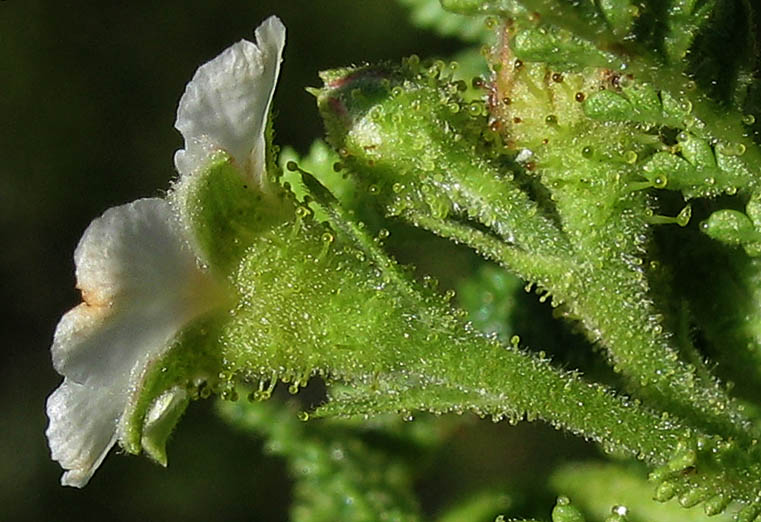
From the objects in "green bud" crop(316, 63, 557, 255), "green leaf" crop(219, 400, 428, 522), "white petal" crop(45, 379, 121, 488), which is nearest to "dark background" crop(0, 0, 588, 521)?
"green leaf" crop(219, 400, 428, 522)

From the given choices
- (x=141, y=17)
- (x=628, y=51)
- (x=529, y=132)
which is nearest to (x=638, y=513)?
(x=529, y=132)

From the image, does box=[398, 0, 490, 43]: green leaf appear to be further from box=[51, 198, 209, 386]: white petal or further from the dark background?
the dark background

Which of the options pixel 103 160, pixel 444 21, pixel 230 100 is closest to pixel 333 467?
pixel 444 21

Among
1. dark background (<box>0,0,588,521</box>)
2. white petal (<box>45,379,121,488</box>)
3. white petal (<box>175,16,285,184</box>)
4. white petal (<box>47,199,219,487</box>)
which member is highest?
white petal (<box>175,16,285,184</box>)

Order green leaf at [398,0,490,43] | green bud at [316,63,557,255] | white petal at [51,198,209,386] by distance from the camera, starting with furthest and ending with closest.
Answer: green leaf at [398,0,490,43], green bud at [316,63,557,255], white petal at [51,198,209,386]

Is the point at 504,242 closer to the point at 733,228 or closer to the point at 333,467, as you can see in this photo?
the point at 733,228

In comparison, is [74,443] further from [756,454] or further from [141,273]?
[756,454]

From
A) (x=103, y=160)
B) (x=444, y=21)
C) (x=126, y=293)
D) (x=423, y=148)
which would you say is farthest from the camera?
(x=103, y=160)

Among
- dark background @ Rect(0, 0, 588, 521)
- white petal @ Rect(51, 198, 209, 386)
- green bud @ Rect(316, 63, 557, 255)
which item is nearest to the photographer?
white petal @ Rect(51, 198, 209, 386)

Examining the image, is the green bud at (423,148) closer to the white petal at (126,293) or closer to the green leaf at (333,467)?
the white petal at (126,293)
